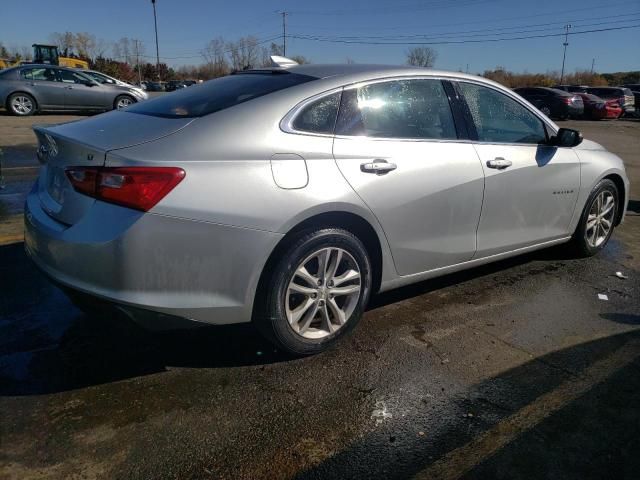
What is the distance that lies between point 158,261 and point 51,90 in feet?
51.6

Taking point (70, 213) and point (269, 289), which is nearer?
point (70, 213)

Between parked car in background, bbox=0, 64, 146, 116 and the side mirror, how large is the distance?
15.1m

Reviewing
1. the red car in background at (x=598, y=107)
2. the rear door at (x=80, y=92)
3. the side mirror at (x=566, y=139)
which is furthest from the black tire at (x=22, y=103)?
the red car in background at (x=598, y=107)

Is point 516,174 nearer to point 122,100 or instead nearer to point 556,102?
point 122,100

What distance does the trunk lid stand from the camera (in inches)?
96.8

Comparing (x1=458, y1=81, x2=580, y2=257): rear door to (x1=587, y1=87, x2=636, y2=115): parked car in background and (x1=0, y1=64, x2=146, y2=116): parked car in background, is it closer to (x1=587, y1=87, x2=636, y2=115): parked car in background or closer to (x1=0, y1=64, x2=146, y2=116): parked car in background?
(x1=0, y1=64, x2=146, y2=116): parked car in background

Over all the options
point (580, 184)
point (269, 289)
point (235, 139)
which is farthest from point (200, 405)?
point (580, 184)

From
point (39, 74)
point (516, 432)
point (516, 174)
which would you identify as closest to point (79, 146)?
point (516, 432)

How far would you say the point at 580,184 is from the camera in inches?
172

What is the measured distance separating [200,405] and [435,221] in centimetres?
178

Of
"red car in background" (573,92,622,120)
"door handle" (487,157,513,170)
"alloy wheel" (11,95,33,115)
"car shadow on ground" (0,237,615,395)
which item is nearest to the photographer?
"car shadow on ground" (0,237,615,395)

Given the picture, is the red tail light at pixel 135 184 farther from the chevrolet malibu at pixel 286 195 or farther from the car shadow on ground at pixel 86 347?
the car shadow on ground at pixel 86 347

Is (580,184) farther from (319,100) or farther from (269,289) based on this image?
(269,289)

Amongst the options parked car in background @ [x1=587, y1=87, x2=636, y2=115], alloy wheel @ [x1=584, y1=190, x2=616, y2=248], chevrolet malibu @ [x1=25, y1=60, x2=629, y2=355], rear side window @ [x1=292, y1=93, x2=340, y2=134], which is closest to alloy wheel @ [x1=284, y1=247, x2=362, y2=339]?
chevrolet malibu @ [x1=25, y1=60, x2=629, y2=355]
